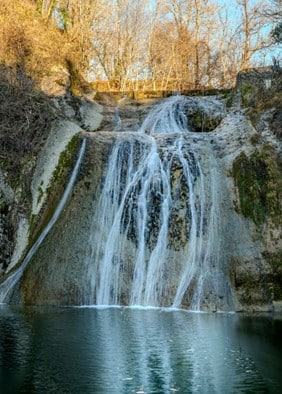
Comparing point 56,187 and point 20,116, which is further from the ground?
point 20,116

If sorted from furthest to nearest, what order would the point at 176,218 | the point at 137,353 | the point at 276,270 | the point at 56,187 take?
1. the point at 56,187
2. the point at 176,218
3. the point at 276,270
4. the point at 137,353

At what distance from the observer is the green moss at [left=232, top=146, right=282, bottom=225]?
560 inches

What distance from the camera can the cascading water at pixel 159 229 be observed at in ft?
44.2

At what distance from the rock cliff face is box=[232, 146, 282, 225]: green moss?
2 centimetres

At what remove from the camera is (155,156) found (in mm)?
16078

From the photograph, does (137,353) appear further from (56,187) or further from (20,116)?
(20,116)

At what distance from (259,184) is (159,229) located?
2860 mm

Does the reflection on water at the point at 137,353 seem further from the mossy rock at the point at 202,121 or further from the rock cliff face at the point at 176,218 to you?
the mossy rock at the point at 202,121

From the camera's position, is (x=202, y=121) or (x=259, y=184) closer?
(x=259, y=184)

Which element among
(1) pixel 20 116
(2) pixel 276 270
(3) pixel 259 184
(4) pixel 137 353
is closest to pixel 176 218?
(3) pixel 259 184

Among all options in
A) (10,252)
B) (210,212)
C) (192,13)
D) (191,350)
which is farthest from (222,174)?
(192,13)

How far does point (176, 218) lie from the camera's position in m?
14.6

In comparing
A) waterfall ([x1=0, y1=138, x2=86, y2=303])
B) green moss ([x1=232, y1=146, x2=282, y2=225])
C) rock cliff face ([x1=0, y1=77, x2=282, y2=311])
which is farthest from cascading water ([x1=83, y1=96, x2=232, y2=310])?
waterfall ([x1=0, y1=138, x2=86, y2=303])

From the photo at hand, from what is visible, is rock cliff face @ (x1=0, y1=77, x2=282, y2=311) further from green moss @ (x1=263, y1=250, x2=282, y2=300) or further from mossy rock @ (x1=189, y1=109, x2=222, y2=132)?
mossy rock @ (x1=189, y1=109, x2=222, y2=132)
